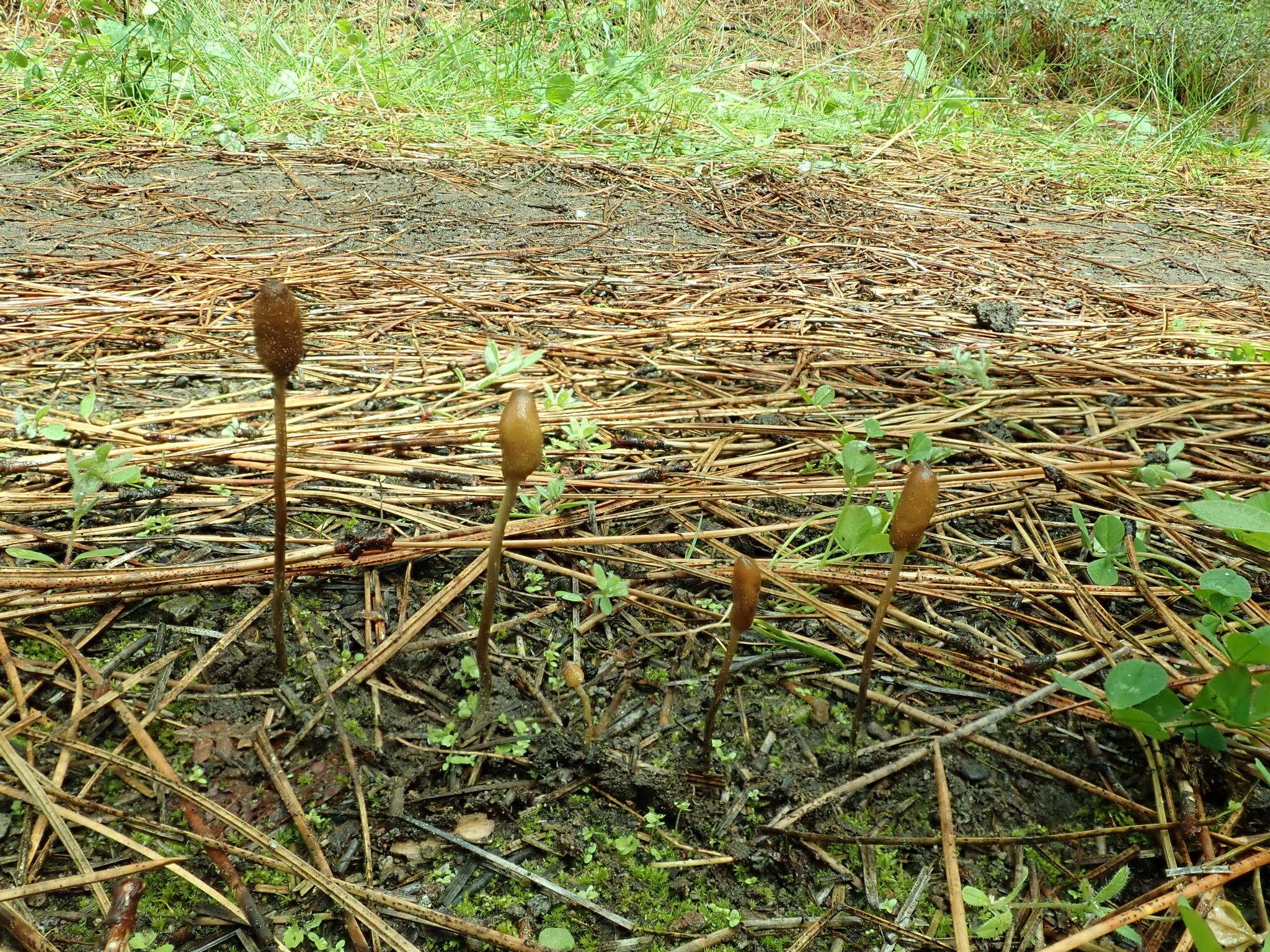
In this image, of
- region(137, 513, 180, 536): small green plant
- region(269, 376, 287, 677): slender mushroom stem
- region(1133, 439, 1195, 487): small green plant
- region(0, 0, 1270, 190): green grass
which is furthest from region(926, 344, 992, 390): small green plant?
region(0, 0, 1270, 190): green grass

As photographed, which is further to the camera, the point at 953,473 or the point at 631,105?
the point at 631,105

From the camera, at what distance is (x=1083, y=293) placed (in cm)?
343

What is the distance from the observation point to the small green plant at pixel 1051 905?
1.12 m

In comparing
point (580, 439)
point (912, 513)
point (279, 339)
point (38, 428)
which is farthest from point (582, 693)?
point (38, 428)

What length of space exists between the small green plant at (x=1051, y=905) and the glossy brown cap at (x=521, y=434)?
79 centimetres

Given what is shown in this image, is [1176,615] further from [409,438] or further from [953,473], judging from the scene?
[409,438]

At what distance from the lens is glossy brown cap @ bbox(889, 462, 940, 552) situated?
119cm

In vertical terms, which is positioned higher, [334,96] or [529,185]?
[334,96]

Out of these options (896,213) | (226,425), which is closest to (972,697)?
(226,425)

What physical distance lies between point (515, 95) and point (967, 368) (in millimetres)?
3983

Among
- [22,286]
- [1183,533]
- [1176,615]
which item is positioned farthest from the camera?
[22,286]

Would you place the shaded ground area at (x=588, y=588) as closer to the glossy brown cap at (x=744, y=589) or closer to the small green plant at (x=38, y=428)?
the small green plant at (x=38, y=428)

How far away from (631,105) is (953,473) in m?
4.00

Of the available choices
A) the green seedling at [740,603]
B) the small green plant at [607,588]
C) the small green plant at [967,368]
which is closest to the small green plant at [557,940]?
the green seedling at [740,603]
